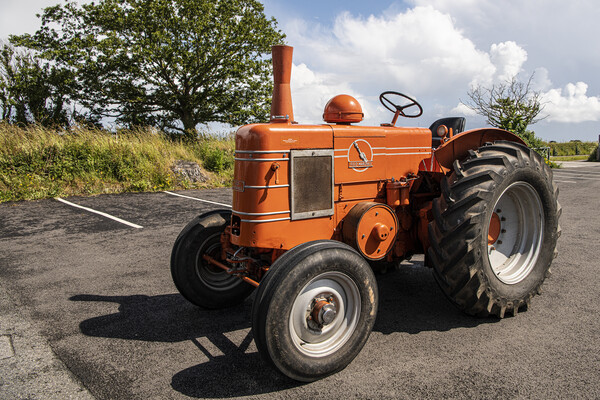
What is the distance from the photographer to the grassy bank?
10.7 m

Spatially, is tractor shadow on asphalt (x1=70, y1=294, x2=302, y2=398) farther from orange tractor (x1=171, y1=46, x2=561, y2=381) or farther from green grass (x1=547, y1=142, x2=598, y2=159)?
green grass (x1=547, y1=142, x2=598, y2=159)

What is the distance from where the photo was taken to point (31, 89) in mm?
19438

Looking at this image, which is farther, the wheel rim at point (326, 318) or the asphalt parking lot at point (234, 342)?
the wheel rim at point (326, 318)

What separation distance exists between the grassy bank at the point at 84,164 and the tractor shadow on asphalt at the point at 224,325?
773 centimetres

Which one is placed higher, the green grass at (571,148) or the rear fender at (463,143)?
the green grass at (571,148)

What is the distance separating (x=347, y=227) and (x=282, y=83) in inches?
52.0

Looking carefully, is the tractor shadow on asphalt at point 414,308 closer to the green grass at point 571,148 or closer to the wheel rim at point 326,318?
the wheel rim at point 326,318

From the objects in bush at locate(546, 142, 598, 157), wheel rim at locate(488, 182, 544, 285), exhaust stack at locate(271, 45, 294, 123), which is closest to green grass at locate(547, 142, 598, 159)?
bush at locate(546, 142, 598, 157)

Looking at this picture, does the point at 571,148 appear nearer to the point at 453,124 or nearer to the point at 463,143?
the point at 453,124

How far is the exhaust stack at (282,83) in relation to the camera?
3576mm

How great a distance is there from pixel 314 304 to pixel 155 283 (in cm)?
248

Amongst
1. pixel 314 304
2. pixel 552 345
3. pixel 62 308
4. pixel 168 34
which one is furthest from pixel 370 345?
pixel 168 34

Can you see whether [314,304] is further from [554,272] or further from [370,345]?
[554,272]

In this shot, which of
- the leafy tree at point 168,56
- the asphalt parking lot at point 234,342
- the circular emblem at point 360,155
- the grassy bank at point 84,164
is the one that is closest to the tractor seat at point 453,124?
the asphalt parking lot at point 234,342
